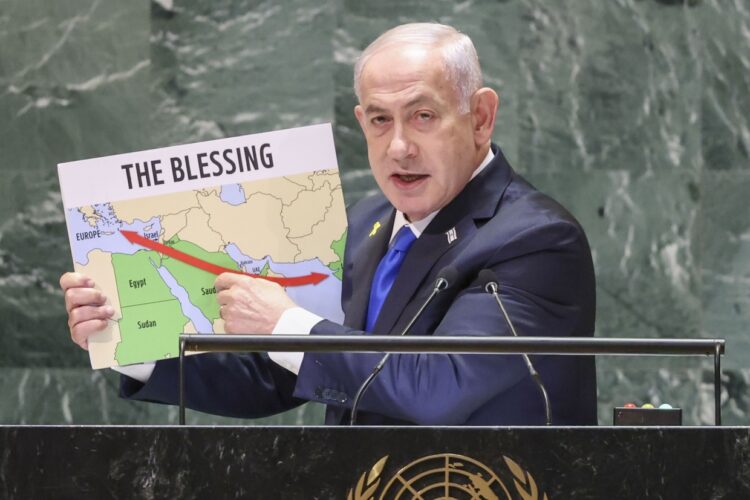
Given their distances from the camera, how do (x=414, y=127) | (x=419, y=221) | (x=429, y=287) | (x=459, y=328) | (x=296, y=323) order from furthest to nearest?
(x=419, y=221) → (x=414, y=127) → (x=429, y=287) → (x=296, y=323) → (x=459, y=328)

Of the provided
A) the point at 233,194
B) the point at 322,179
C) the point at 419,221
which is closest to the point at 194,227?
the point at 233,194

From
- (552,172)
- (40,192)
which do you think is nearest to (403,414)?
(552,172)

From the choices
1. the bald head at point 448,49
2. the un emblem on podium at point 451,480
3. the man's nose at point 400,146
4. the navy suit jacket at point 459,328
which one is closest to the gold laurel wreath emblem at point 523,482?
the un emblem on podium at point 451,480

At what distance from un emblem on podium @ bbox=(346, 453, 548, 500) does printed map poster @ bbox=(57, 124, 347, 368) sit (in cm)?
107

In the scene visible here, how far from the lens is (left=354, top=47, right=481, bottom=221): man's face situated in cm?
344

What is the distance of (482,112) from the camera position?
358 cm

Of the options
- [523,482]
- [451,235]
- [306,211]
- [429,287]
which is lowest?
[523,482]

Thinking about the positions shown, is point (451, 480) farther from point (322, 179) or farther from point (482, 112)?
point (482, 112)

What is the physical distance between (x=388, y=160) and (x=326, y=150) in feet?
0.59

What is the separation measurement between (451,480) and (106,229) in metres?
1.35

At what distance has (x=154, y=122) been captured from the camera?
6102 millimetres

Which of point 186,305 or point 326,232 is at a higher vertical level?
point 326,232

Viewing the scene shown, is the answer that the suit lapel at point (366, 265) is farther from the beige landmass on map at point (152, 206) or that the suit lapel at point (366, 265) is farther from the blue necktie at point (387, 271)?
the beige landmass on map at point (152, 206)

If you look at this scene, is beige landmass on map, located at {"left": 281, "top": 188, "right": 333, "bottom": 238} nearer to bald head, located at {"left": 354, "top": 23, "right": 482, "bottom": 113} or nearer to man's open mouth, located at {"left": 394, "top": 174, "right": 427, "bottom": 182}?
man's open mouth, located at {"left": 394, "top": 174, "right": 427, "bottom": 182}
